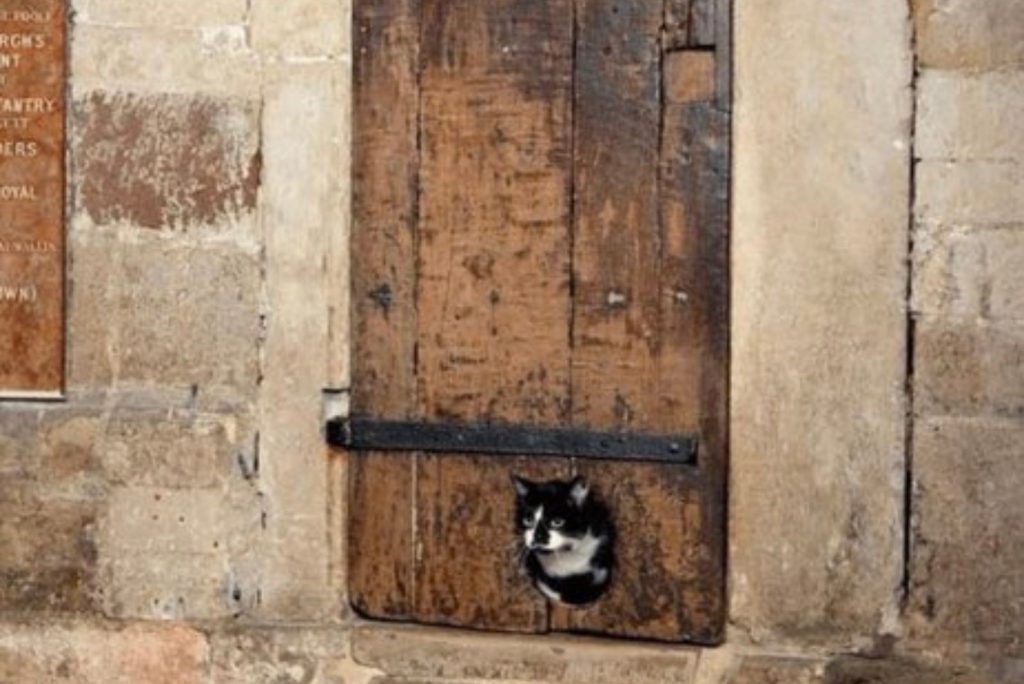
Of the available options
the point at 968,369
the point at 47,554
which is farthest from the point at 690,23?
the point at 47,554

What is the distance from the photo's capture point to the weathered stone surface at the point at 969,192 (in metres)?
3.00

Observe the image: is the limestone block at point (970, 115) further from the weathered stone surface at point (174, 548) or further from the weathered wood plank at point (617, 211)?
the weathered stone surface at point (174, 548)

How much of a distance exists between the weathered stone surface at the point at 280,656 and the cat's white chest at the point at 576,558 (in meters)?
0.46

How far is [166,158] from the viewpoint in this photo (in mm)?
3324

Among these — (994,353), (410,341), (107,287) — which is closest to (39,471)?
(107,287)

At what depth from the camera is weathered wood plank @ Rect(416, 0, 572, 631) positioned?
3.18m

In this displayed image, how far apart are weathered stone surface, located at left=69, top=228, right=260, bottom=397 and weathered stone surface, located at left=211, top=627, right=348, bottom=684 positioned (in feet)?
1.61

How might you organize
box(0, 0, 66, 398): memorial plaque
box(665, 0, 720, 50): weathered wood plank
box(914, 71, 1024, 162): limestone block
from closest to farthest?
1. box(914, 71, 1024, 162): limestone block
2. box(665, 0, 720, 50): weathered wood plank
3. box(0, 0, 66, 398): memorial plaque

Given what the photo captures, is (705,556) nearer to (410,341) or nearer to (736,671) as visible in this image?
(736,671)

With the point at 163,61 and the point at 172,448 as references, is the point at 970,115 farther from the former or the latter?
the point at 172,448

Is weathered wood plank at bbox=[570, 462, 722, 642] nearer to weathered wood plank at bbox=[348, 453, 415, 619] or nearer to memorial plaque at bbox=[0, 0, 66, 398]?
weathered wood plank at bbox=[348, 453, 415, 619]

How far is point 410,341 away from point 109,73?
0.81 meters

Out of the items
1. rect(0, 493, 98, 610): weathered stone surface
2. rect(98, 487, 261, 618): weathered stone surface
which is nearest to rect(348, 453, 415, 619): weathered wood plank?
rect(98, 487, 261, 618): weathered stone surface

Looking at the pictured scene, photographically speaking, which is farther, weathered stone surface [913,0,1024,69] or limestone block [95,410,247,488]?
limestone block [95,410,247,488]
